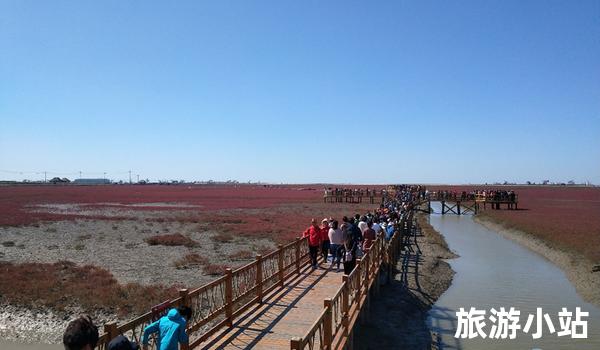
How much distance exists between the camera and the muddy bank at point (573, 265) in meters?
18.2

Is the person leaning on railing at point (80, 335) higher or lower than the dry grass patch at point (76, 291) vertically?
higher

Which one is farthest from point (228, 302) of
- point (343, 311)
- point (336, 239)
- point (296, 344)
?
point (336, 239)

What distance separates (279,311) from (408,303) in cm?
690

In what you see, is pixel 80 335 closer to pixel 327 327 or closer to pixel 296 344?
pixel 296 344

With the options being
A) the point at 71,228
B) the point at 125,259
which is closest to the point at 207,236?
the point at 125,259

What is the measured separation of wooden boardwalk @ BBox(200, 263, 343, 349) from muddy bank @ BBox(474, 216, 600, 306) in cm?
1118

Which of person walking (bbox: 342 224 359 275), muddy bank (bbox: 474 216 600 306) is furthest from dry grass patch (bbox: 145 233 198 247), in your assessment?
muddy bank (bbox: 474 216 600 306)

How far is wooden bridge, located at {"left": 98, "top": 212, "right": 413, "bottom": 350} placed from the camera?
283 inches

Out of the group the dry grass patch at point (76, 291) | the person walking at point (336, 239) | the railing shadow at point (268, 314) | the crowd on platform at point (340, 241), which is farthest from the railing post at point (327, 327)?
the dry grass patch at point (76, 291)

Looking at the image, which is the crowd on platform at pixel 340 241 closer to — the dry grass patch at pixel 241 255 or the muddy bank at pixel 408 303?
the muddy bank at pixel 408 303

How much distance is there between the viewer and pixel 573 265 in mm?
22891

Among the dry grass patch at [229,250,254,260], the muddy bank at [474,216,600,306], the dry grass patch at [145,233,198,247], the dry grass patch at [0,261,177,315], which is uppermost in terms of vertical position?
the dry grass patch at [145,233,198,247]

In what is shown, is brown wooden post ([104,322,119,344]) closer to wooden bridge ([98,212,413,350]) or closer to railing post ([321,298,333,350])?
wooden bridge ([98,212,413,350])

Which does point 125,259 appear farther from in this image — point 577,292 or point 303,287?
point 577,292
